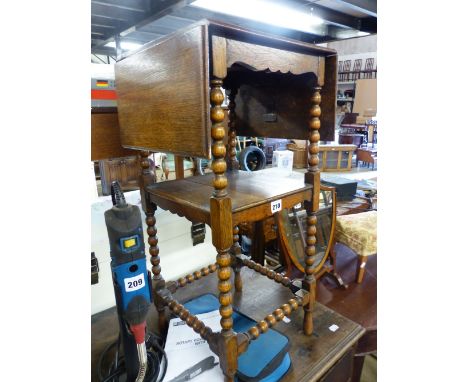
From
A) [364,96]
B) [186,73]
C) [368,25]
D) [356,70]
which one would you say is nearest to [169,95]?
[186,73]

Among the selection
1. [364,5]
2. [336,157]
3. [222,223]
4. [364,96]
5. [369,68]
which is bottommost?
[222,223]

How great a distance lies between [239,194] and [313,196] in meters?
0.29

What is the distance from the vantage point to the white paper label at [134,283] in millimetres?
851

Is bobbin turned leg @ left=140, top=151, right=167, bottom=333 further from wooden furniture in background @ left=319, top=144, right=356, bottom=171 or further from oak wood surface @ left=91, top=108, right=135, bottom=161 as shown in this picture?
wooden furniture in background @ left=319, top=144, right=356, bottom=171

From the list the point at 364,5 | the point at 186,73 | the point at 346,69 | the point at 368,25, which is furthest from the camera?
the point at 346,69

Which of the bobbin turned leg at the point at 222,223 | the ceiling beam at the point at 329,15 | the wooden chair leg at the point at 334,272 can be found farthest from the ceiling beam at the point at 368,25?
the bobbin turned leg at the point at 222,223

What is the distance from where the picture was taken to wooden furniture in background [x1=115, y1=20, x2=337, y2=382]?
2.28ft

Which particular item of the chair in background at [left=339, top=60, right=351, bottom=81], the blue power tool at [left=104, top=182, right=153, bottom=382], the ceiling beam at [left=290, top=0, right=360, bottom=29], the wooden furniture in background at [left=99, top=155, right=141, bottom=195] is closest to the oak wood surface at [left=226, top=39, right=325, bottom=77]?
the blue power tool at [left=104, top=182, right=153, bottom=382]

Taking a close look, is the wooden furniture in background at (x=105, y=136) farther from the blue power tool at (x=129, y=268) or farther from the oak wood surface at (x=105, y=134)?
the blue power tool at (x=129, y=268)

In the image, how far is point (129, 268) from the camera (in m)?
0.85

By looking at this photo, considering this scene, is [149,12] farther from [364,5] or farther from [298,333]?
[298,333]

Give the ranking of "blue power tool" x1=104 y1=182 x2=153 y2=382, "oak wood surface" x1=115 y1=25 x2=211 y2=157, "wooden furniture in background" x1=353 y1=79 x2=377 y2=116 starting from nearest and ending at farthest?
"oak wood surface" x1=115 y1=25 x2=211 y2=157 → "blue power tool" x1=104 y1=182 x2=153 y2=382 → "wooden furniture in background" x1=353 y1=79 x2=377 y2=116

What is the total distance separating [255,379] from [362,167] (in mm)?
5984

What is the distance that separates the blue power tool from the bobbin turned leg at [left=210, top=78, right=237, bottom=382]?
22 cm
